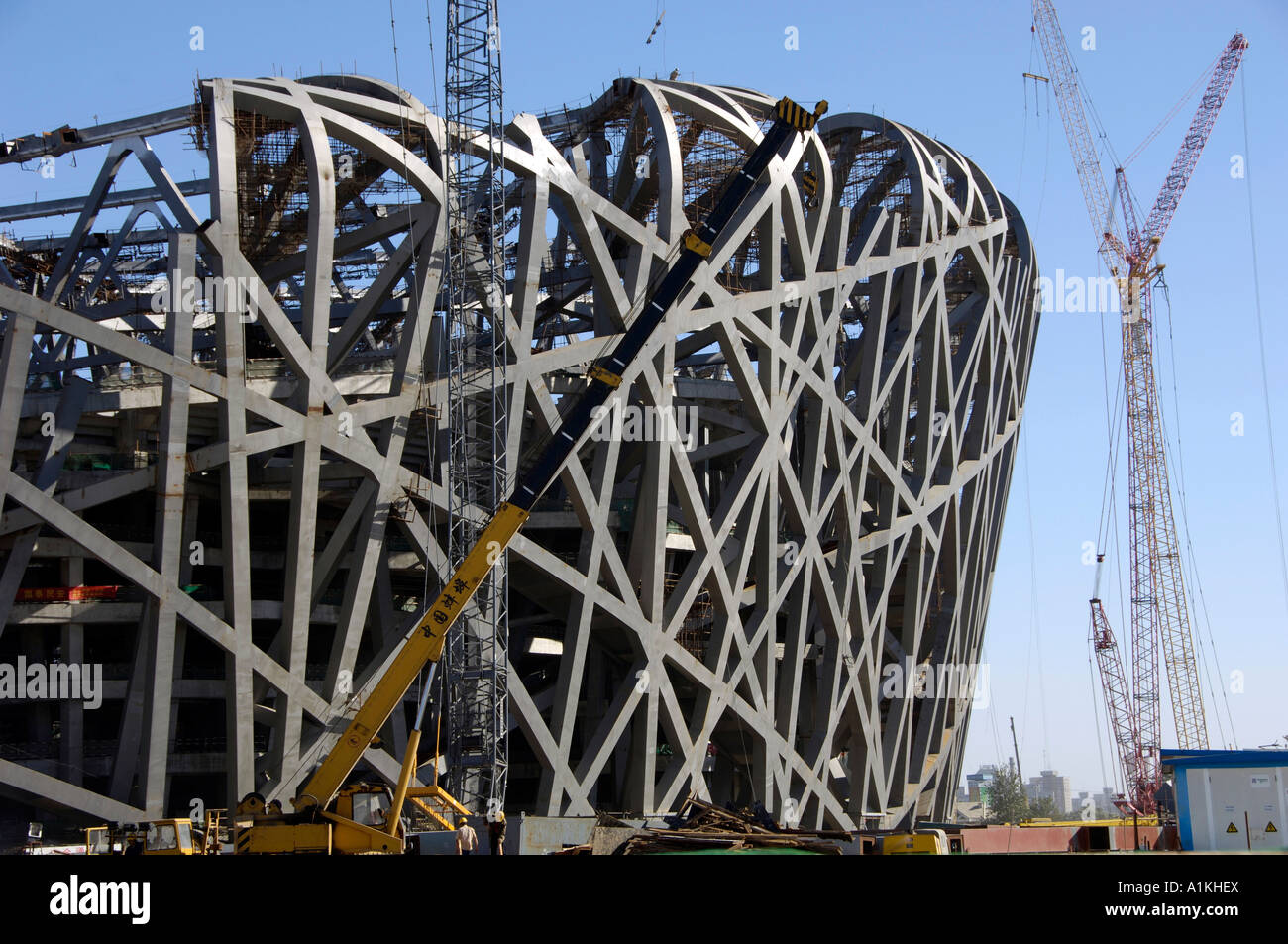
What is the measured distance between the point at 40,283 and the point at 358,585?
31.2 m

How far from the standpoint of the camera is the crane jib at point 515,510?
2792 cm

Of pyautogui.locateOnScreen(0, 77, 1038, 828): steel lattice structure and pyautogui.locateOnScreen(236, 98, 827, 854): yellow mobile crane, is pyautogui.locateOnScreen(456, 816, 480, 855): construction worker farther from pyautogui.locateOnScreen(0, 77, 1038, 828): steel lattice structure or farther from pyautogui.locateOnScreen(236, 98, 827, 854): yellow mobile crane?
pyautogui.locateOnScreen(0, 77, 1038, 828): steel lattice structure

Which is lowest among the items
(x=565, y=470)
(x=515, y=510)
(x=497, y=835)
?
(x=497, y=835)

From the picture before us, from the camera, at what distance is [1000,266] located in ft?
204

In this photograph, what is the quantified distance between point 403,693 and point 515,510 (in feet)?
16.0

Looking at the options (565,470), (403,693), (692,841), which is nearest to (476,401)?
(565,470)

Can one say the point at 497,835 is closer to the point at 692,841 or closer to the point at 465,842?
the point at 465,842

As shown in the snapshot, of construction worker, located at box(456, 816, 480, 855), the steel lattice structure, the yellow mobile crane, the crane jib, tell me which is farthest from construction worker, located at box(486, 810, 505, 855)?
the steel lattice structure

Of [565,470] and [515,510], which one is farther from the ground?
[565,470]

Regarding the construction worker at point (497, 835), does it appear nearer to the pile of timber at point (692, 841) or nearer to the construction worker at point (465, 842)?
the construction worker at point (465, 842)

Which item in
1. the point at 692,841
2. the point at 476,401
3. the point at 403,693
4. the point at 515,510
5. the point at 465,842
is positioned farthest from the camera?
the point at 476,401

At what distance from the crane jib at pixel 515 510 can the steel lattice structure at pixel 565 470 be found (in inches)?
180

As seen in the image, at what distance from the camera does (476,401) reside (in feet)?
124
